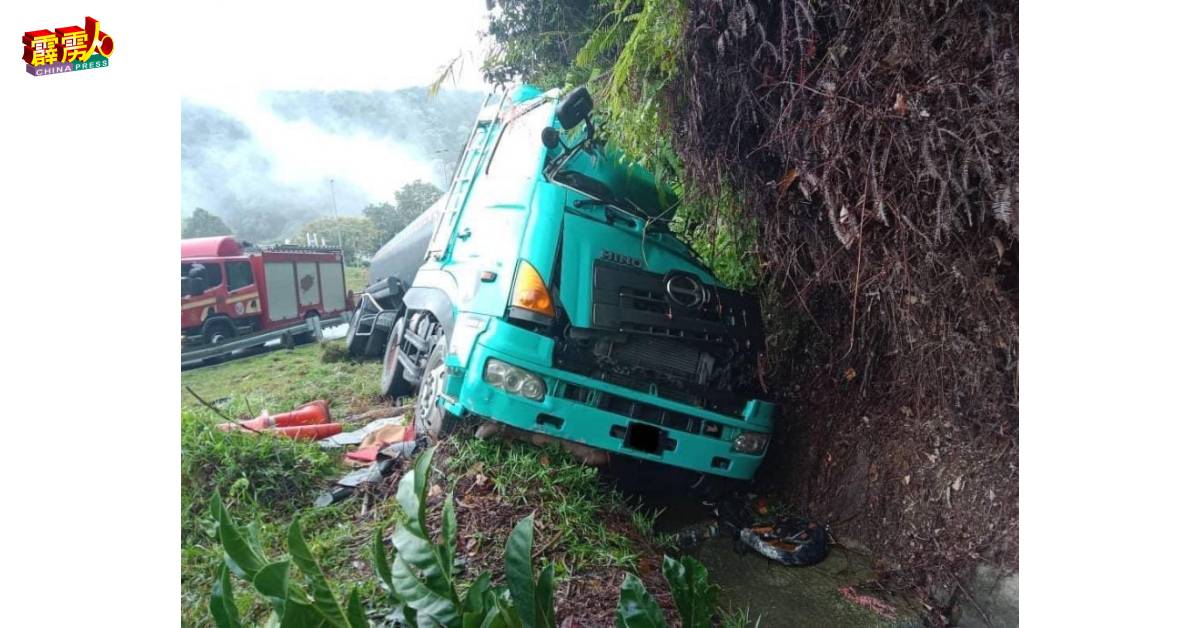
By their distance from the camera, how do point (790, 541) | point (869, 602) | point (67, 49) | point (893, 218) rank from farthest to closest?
point (790, 541) < point (869, 602) < point (67, 49) < point (893, 218)

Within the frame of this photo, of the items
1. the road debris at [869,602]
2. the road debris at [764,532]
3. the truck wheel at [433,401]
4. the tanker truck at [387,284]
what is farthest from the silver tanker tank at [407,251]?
the road debris at [869,602]

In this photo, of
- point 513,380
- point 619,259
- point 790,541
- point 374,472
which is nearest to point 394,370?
point 374,472

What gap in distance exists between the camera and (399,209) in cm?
232

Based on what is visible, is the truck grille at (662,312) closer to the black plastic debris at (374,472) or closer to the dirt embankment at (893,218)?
the dirt embankment at (893,218)

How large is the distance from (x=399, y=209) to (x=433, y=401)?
734mm

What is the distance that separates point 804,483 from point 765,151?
1290 mm

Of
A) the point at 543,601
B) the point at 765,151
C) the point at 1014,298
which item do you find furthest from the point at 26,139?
the point at 1014,298

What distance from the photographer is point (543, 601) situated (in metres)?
1.14

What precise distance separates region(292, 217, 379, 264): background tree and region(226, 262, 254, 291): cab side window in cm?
18

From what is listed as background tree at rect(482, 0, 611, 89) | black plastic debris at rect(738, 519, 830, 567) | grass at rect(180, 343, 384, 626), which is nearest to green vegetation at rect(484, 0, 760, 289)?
background tree at rect(482, 0, 611, 89)

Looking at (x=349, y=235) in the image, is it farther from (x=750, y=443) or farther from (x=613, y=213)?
(x=750, y=443)

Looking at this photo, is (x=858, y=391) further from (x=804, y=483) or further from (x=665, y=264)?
(x=665, y=264)

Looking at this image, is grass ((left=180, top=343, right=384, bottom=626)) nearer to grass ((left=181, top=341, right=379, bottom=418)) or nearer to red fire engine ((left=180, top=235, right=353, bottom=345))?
grass ((left=181, top=341, right=379, bottom=418))

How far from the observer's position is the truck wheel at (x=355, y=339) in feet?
8.25
